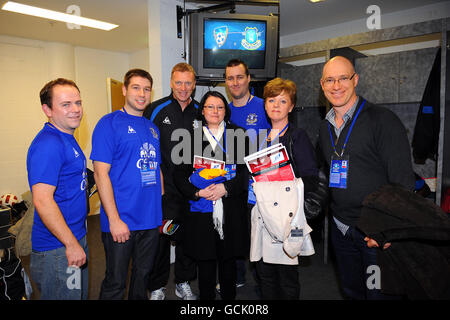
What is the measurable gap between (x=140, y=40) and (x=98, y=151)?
14.9 ft

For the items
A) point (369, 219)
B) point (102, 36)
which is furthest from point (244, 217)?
point (102, 36)

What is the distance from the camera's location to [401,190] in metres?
1.39

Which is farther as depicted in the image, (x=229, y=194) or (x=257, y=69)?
(x=257, y=69)

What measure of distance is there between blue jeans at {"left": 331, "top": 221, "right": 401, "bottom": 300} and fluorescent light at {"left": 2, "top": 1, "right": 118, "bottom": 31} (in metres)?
4.52

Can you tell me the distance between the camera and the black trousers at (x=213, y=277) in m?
1.97

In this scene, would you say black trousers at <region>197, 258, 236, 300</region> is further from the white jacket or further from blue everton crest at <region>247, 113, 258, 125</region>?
blue everton crest at <region>247, 113, 258, 125</region>

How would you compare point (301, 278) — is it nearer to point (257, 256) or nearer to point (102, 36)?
point (257, 256)

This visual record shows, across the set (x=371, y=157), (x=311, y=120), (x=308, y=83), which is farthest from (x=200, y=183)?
(x=311, y=120)

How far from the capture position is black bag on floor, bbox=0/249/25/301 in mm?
1748

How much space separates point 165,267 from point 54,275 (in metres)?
1.12

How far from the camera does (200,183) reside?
1.87 m

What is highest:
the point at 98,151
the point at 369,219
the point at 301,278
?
the point at 98,151
